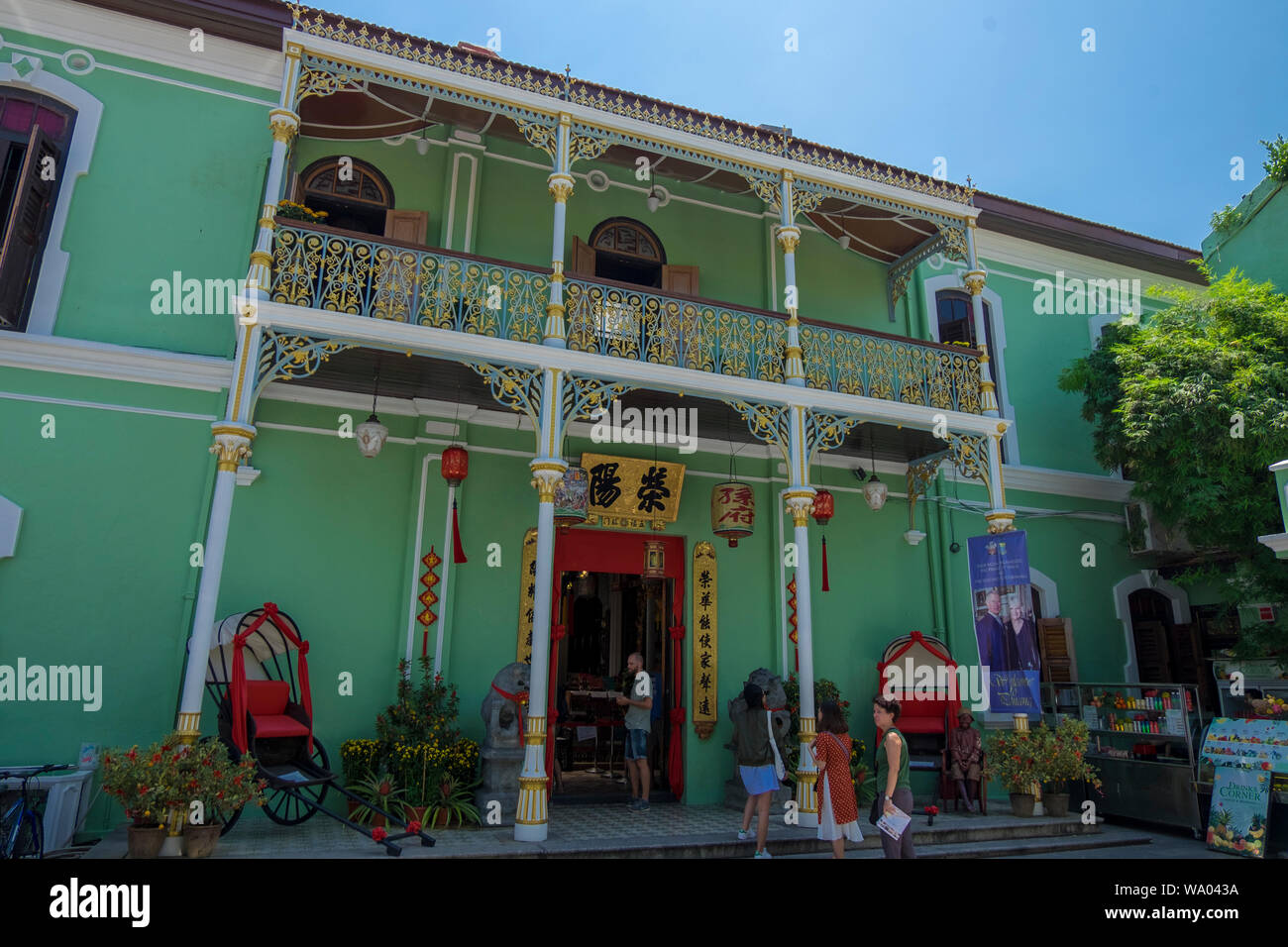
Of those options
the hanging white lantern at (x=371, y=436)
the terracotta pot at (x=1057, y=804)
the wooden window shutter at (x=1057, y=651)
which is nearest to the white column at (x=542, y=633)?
the hanging white lantern at (x=371, y=436)

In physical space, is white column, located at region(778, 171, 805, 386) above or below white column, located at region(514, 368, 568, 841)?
above

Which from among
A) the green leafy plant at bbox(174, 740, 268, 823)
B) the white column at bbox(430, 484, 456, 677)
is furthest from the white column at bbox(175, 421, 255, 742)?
the white column at bbox(430, 484, 456, 677)

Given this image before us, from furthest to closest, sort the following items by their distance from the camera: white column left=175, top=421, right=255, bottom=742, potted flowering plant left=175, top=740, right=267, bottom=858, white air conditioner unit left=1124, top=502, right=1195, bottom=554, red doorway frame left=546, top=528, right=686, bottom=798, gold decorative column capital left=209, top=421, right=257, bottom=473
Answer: white air conditioner unit left=1124, top=502, right=1195, bottom=554 → red doorway frame left=546, top=528, right=686, bottom=798 → gold decorative column capital left=209, top=421, right=257, bottom=473 → white column left=175, top=421, right=255, bottom=742 → potted flowering plant left=175, top=740, right=267, bottom=858

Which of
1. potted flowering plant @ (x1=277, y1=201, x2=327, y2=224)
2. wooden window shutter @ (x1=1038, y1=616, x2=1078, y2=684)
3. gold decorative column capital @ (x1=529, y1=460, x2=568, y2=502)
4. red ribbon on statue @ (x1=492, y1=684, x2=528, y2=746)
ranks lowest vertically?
red ribbon on statue @ (x1=492, y1=684, x2=528, y2=746)

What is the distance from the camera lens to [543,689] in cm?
702

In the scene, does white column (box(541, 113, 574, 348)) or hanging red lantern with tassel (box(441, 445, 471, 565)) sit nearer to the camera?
white column (box(541, 113, 574, 348))

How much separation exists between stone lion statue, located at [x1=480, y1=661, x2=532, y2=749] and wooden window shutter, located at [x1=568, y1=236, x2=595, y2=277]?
497 cm

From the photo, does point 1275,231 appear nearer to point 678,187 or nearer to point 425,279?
point 678,187

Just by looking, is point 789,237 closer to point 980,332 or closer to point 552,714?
point 980,332

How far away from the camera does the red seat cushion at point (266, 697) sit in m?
6.93

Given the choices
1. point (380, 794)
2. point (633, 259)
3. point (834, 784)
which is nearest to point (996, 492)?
point (834, 784)

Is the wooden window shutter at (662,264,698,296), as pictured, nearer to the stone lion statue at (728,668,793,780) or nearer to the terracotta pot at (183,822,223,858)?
the stone lion statue at (728,668,793,780)

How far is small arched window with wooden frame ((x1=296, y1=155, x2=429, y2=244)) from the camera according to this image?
9.16 meters

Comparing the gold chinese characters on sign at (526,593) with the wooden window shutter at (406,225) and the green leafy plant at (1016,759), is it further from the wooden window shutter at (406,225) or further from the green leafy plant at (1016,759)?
the green leafy plant at (1016,759)
